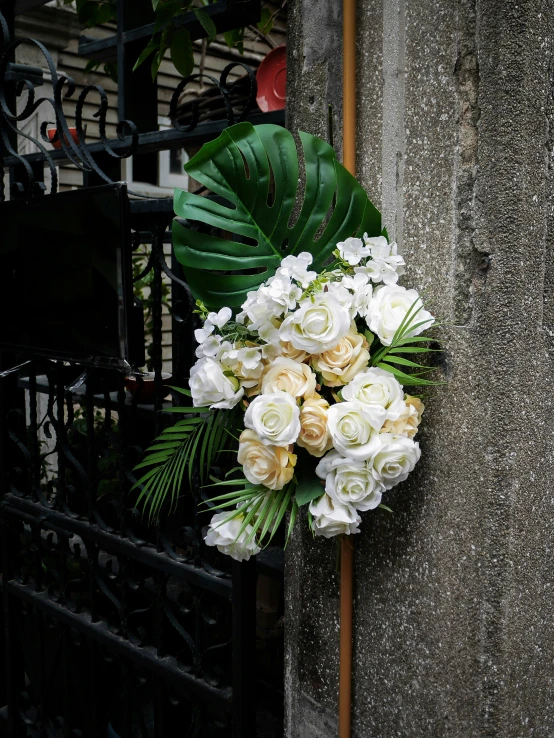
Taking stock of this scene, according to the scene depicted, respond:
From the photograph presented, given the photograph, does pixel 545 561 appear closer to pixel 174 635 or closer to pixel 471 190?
pixel 471 190

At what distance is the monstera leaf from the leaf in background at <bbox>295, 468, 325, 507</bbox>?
0.38 meters

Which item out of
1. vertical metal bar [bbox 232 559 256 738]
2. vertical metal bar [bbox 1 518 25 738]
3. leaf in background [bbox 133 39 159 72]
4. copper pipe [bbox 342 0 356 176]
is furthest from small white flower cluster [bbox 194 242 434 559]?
vertical metal bar [bbox 1 518 25 738]

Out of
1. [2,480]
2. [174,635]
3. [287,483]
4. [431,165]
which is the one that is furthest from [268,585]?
[431,165]

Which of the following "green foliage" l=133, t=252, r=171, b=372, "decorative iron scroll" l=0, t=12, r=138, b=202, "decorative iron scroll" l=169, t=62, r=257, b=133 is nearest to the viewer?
"decorative iron scroll" l=169, t=62, r=257, b=133

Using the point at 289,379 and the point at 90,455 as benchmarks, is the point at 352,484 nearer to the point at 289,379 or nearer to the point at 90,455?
the point at 289,379

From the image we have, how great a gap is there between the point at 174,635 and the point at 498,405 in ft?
6.67

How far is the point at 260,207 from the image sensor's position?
1.48 m

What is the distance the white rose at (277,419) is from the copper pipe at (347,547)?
1.22 ft

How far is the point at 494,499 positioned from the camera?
135cm

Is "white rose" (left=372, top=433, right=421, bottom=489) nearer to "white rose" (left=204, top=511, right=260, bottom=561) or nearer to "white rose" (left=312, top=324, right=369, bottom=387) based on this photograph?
"white rose" (left=312, top=324, right=369, bottom=387)

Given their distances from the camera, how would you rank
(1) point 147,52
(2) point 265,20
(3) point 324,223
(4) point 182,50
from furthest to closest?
(2) point 265,20
(4) point 182,50
(1) point 147,52
(3) point 324,223

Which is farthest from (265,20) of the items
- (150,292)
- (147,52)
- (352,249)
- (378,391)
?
(378,391)

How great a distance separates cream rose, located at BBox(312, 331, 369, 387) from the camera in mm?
1305

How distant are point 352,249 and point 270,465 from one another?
0.43m
